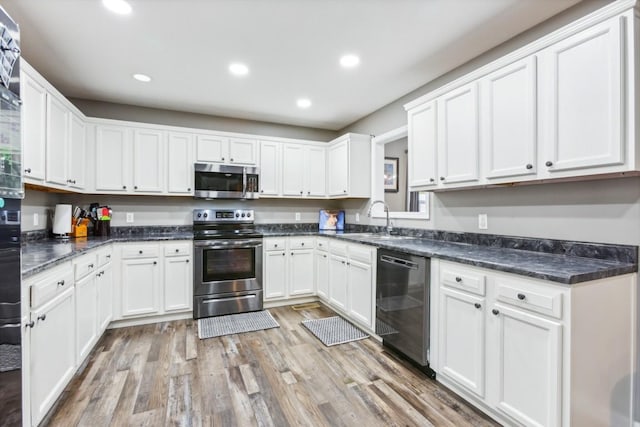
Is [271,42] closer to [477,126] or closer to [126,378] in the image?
[477,126]

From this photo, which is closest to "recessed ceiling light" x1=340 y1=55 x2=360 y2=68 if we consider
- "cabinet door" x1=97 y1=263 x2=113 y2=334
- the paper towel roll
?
"cabinet door" x1=97 y1=263 x2=113 y2=334

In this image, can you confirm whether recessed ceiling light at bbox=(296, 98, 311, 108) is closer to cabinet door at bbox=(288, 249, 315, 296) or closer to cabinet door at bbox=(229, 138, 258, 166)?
cabinet door at bbox=(229, 138, 258, 166)

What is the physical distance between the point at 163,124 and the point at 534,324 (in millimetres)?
4269

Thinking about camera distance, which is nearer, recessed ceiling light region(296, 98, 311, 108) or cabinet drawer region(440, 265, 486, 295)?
cabinet drawer region(440, 265, 486, 295)

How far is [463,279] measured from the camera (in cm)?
193

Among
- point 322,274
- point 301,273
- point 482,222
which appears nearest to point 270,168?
point 301,273

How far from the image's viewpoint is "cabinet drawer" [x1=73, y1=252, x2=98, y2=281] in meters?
2.15

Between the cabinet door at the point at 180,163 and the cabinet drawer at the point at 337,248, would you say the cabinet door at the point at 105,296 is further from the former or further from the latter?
the cabinet drawer at the point at 337,248

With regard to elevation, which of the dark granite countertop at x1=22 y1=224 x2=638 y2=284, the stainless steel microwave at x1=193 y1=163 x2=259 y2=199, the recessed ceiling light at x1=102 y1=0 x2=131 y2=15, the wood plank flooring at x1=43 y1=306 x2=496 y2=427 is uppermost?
the recessed ceiling light at x1=102 y1=0 x2=131 y2=15

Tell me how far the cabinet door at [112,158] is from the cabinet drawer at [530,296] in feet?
12.4

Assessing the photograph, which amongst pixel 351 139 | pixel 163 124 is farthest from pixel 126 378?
pixel 351 139

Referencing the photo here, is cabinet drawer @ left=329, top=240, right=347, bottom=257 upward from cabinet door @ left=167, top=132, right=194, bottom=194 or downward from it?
downward

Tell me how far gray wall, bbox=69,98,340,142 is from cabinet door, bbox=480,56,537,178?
9.74ft

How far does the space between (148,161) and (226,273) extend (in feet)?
5.27
